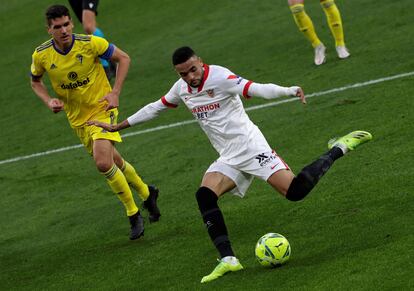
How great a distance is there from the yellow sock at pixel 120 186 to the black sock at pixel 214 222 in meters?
1.78

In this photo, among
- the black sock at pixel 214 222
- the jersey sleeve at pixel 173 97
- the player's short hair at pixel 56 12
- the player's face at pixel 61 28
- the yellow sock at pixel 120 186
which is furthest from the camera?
the yellow sock at pixel 120 186

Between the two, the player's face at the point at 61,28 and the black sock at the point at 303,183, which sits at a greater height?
the player's face at the point at 61,28

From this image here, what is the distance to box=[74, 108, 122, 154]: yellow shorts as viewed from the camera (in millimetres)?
9570

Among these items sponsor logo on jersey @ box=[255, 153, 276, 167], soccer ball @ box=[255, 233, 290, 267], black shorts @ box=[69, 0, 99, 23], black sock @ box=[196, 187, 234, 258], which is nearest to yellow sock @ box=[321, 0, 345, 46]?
black shorts @ box=[69, 0, 99, 23]

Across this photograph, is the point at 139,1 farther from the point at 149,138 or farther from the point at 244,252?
the point at 244,252

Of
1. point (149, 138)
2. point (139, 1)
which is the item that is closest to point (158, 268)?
point (149, 138)

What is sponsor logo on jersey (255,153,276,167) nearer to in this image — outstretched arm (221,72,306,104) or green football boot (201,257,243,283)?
outstretched arm (221,72,306,104)

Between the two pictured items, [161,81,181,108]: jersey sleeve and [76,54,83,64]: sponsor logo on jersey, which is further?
[76,54,83,64]: sponsor logo on jersey

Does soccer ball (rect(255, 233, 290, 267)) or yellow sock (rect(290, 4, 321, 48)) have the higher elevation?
soccer ball (rect(255, 233, 290, 267))

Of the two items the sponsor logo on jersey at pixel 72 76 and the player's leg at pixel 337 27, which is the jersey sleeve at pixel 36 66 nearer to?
the sponsor logo on jersey at pixel 72 76

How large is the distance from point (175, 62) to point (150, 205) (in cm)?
241

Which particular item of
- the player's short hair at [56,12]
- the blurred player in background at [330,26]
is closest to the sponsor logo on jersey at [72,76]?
the player's short hair at [56,12]

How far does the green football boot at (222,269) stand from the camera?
753 centimetres

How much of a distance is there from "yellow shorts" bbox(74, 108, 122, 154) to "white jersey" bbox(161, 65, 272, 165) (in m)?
1.54
